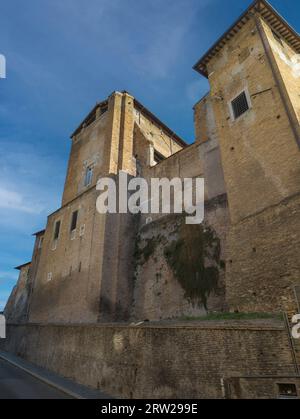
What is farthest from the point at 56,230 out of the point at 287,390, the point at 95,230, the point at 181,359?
the point at 287,390

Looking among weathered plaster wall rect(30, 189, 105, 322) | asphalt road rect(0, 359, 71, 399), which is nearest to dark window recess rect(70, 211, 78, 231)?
weathered plaster wall rect(30, 189, 105, 322)

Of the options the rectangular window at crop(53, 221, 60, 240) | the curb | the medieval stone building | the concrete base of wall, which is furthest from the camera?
the rectangular window at crop(53, 221, 60, 240)

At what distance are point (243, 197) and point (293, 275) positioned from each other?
361cm

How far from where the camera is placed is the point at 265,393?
18.6 feet

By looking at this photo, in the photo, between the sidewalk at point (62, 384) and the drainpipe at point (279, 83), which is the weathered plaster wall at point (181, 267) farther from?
the sidewalk at point (62, 384)

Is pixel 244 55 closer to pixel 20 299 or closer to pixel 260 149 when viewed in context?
pixel 260 149

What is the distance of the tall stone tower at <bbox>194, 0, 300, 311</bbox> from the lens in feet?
27.6

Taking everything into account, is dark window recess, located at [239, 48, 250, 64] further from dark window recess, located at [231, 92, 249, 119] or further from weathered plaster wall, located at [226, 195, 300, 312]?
weathered plaster wall, located at [226, 195, 300, 312]

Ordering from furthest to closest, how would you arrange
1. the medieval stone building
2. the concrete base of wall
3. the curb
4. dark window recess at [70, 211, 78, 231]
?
dark window recess at [70, 211, 78, 231]
the medieval stone building
the curb
the concrete base of wall

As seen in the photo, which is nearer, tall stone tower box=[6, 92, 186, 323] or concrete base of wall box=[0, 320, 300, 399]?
concrete base of wall box=[0, 320, 300, 399]

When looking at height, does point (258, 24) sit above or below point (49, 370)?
above
